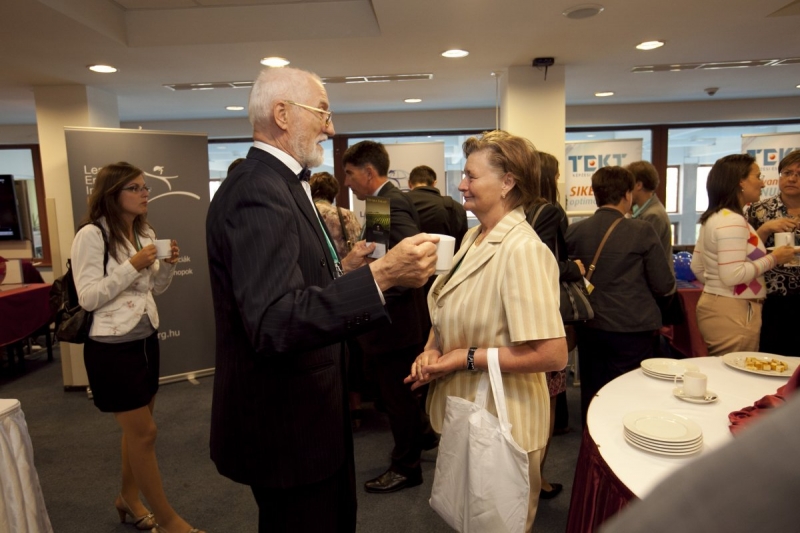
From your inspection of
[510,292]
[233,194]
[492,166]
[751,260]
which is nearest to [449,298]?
[510,292]

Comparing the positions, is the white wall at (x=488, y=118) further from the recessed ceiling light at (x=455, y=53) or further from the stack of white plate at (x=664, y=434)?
the stack of white plate at (x=664, y=434)

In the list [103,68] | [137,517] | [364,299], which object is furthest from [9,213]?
[364,299]

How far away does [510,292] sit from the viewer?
1.37 metres

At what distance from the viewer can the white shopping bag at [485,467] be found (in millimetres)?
1330

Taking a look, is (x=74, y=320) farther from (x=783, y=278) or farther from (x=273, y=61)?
(x=783, y=278)

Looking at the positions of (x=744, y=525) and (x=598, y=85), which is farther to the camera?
(x=598, y=85)

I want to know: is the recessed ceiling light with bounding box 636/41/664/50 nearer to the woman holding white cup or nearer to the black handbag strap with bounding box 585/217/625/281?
the woman holding white cup

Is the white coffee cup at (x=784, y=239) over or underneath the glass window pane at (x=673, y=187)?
underneath

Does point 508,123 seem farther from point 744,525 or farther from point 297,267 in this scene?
point 744,525

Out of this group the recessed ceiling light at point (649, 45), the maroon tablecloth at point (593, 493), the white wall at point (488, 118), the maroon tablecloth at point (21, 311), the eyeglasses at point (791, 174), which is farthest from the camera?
the white wall at point (488, 118)

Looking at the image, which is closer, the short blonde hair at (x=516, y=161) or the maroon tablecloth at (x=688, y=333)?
the short blonde hair at (x=516, y=161)

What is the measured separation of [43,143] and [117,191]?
3.15 meters


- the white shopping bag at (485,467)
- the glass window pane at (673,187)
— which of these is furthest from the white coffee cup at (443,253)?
the glass window pane at (673,187)

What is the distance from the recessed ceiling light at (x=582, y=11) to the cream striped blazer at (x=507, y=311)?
2209 mm
